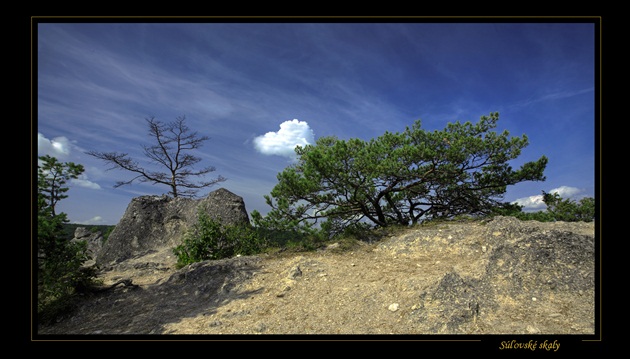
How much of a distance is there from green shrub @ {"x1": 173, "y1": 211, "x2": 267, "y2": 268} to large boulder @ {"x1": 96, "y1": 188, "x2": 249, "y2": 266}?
2.13m

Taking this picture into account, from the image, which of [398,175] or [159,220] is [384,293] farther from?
[159,220]

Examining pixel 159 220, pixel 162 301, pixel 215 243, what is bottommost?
pixel 162 301

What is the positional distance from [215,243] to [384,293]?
22.6 ft

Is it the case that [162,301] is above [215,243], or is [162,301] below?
below

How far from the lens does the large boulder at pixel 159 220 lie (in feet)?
45.2

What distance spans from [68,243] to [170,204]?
31.7ft

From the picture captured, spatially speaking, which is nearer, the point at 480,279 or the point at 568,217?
the point at 480,279

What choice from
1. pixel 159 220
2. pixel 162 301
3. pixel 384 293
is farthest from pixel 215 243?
pixel 384 293

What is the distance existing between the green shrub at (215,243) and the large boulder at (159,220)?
213 centimetres

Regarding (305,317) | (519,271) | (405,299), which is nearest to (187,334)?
(305,317)

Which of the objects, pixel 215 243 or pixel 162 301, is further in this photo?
pixel 215 243

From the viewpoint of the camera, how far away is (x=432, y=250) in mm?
8070

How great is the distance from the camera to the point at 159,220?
15.3 meters
